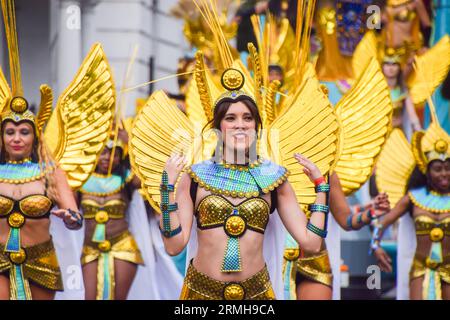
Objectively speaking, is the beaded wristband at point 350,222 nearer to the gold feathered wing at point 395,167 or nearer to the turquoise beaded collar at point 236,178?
the turquoise beaded collar at point 236,178

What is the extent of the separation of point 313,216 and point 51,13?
661 cm

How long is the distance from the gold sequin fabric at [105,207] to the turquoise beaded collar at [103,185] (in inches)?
2.7

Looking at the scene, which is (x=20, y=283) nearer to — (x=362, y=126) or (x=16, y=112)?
(x=16, y=112)

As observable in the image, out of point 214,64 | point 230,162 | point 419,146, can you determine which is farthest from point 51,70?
point 230,162

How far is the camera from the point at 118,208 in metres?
9.47

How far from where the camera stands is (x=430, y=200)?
912 cm

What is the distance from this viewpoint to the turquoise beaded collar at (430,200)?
29.8ft

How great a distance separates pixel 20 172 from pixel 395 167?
3.21m

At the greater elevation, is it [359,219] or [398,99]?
[398,99]

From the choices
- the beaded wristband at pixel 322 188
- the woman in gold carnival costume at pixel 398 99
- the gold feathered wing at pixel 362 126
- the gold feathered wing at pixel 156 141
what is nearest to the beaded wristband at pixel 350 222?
the gold feathered wing at pixel 362 126

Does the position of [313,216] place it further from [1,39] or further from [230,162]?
[1,39]

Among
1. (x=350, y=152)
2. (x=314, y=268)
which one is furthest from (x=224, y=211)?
(x=350, y=152)

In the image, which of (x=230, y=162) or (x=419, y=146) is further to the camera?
(x=419, y=146)
